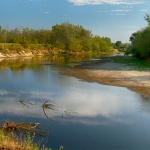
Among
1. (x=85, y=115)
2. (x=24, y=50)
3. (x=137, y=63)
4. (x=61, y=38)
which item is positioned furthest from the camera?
(x=61, y=38)

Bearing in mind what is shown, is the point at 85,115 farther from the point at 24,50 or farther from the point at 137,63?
the point at 24,50

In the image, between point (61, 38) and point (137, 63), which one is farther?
point (61, 38)

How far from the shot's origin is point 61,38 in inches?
5012

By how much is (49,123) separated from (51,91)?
9706mm

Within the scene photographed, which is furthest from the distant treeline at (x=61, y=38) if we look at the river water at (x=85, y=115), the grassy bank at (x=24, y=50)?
the river water at (x=85, y=115)

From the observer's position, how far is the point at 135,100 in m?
20.0

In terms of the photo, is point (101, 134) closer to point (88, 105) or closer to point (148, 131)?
point (148, 131)

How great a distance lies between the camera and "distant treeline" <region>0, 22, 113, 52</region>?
124188 mm

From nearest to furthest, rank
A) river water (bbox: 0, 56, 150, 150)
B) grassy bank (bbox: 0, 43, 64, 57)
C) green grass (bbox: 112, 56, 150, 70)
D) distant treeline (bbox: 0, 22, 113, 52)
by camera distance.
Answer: river water (bbox: 0, 56, 150, 150), green grass (bbox: 112, 56, 150, 70), grassy bank (bbox: 0, 43, 64, 57), distant treeline (bbox: 0, 22, 113, 52)

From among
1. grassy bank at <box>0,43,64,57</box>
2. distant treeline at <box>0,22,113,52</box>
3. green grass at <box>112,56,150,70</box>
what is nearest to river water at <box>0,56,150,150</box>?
green grass at <box>112,56,150,70</box>

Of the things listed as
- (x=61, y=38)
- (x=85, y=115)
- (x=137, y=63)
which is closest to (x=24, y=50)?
(x=61, y=38)

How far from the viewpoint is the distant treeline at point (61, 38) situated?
124 metres

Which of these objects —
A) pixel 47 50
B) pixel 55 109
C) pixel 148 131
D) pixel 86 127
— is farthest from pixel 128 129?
pixel 47 50

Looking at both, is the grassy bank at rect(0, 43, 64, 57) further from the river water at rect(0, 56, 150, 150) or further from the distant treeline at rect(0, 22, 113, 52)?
the river water at rect(0, 56, 150, 150)
